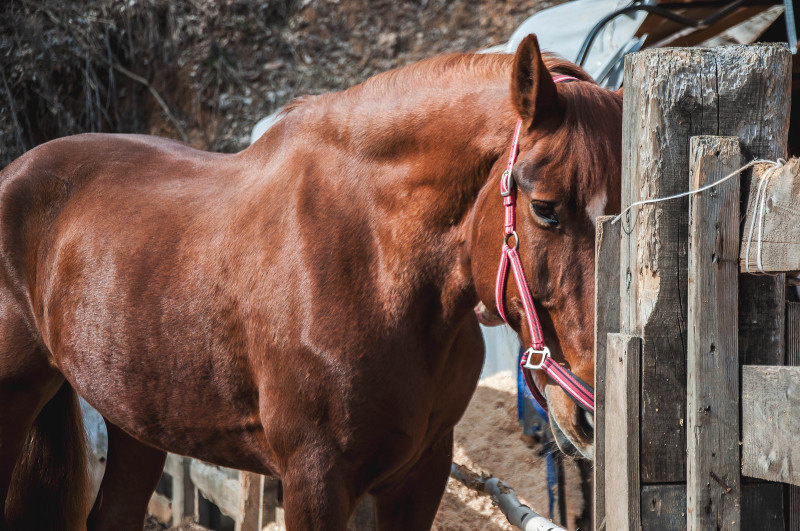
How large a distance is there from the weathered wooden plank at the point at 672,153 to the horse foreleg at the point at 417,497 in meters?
1.17

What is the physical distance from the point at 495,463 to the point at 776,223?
109 inches

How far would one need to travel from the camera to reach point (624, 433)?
1297 millimetres

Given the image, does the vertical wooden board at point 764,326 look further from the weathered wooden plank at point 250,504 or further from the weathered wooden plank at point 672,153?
the weathered wooden plank at point 250,504

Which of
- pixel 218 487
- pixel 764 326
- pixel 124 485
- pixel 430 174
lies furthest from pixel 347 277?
pixel 218 487

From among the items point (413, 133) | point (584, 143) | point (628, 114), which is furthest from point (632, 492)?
point (413, 133)

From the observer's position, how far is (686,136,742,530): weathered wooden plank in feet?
4.10

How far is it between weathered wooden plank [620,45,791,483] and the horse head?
338 millimetres

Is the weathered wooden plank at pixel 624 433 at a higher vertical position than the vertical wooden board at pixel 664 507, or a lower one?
higher

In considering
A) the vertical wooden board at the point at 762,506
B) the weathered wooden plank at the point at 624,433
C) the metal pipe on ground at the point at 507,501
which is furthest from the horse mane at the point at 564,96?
the metal pipe on ground at the point at 507,501

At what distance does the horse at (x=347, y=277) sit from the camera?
1736 millimetres

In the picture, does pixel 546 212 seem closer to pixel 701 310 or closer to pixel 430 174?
pixel 430 174

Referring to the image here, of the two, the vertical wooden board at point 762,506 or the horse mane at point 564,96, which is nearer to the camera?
the vertical wooden board at point 762,506

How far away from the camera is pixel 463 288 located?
202 centimetres

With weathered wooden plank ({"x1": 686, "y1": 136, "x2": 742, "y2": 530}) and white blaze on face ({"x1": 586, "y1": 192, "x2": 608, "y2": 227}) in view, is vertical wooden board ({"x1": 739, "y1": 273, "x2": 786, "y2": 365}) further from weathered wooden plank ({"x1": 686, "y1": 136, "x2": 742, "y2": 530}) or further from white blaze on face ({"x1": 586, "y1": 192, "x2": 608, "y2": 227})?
white blaze on face ({"x1": 586, "y1": 192, "x2": 608, "y2": 227})
